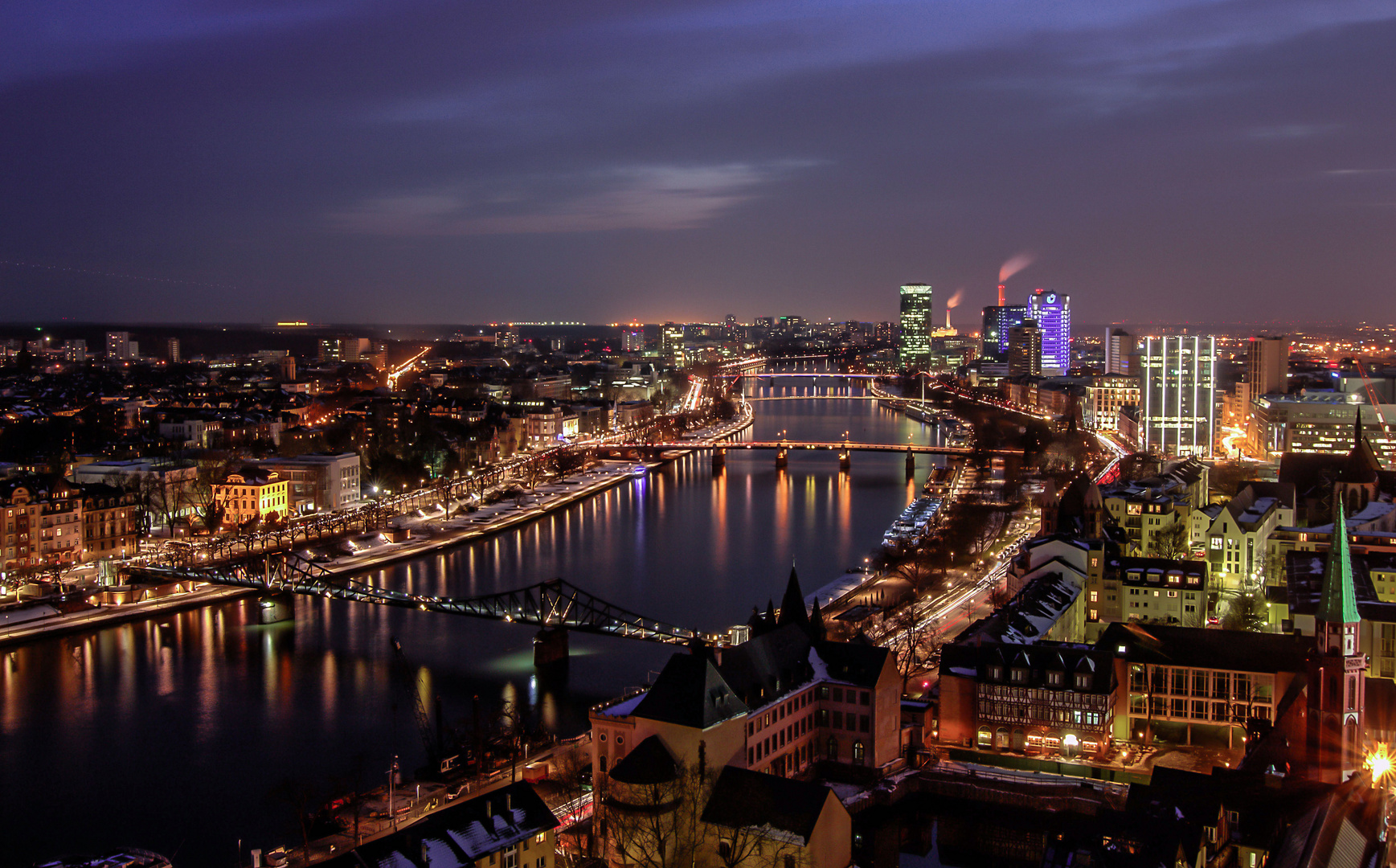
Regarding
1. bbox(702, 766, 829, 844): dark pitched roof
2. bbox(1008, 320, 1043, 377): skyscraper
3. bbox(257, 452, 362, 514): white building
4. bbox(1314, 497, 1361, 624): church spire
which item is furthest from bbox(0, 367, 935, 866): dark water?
bbox(1008, 320, 1043, 377): skyscraper

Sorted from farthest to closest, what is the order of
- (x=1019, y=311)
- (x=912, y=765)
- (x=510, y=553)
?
(x=1019, y=311) → (x=510, y=553) → (x=912, y=765)

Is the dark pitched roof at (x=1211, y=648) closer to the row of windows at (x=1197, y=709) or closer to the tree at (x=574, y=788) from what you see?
the row of windows at (x=1197, y=709)

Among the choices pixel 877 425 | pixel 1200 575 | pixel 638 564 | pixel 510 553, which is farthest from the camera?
pixel 877 425

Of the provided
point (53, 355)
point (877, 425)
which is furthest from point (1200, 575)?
point (53, 355)

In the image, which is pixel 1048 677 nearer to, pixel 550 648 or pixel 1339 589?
pixel 1339 589

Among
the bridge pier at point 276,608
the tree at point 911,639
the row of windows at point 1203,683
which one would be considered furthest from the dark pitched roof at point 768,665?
the bridge pier at point 276,608

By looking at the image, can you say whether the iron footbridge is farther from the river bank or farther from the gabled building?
the gabled building

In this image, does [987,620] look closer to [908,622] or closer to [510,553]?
[908,622]

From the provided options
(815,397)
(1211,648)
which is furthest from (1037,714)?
(815,397)
